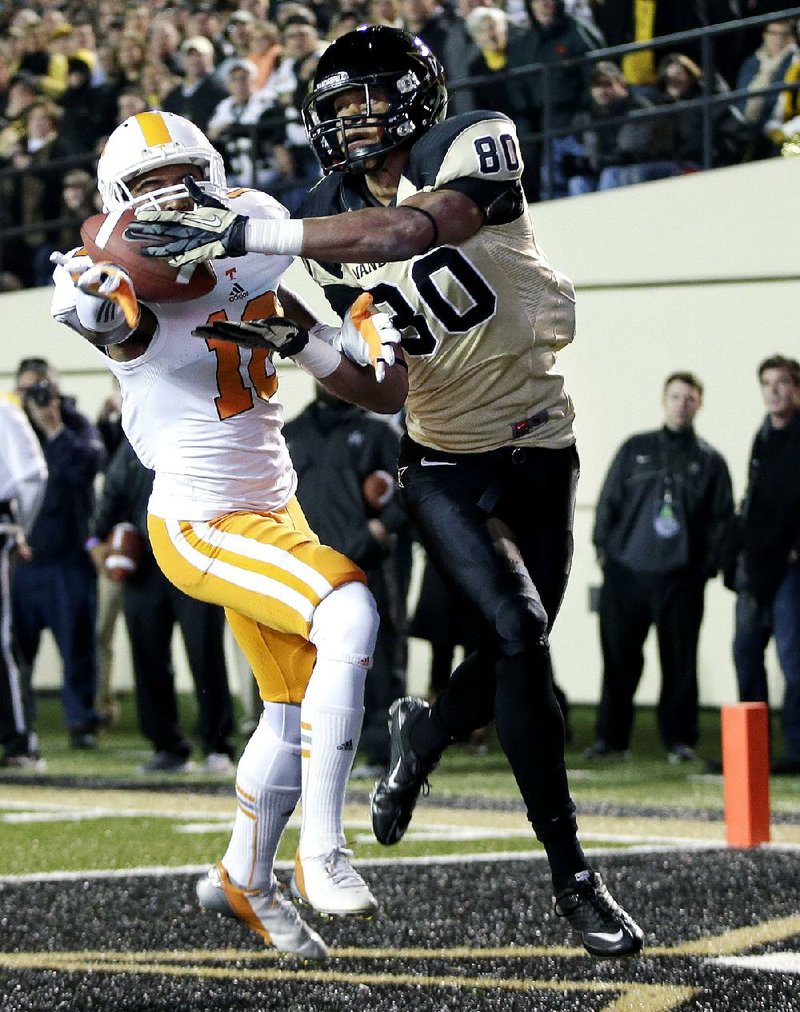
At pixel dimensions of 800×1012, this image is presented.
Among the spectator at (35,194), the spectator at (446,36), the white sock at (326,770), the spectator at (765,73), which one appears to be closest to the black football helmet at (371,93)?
the white sock at (326,770)

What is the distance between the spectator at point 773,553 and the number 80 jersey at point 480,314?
162 inches

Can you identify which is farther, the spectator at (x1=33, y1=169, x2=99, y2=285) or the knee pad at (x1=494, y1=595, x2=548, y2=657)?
the spectator at (x1=33, y1=169, x2=99, y2=285)

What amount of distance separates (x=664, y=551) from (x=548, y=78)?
3.60m

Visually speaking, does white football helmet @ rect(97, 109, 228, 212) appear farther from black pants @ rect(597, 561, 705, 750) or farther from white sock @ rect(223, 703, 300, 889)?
black pants @ rect(597, 561, 705, 750)

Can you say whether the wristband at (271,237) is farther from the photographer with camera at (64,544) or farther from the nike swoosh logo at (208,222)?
the photographer with camera at (64,544)

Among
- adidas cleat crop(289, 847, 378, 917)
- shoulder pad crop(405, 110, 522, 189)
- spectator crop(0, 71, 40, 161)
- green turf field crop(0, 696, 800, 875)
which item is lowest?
green turf field crop(0, 696, 800, 875)

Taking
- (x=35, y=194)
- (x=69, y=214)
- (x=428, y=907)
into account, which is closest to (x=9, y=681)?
(x=428, y=907)

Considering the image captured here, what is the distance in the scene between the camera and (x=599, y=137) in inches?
449

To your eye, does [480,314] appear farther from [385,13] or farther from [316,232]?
[385,13]

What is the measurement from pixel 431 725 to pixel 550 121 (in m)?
7.17

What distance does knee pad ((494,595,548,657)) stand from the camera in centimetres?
415

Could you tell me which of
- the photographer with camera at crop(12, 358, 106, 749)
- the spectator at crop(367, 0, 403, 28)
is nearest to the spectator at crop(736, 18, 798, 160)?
the spectator at crop(367, 0, 403, 28)

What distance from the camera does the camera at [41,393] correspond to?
1021cm

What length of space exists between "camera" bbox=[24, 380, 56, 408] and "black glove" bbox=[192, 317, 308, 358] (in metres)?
6.27
